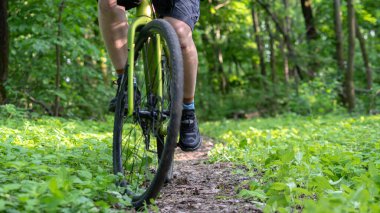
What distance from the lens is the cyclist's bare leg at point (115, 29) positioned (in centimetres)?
264

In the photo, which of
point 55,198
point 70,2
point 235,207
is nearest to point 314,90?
point 70,2

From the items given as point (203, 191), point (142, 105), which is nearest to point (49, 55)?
point (142, 105)

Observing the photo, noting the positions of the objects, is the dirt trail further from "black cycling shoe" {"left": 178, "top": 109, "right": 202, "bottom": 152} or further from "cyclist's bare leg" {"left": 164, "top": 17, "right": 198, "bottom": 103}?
"cyclist's bare leg" {"left": 164, "top": 17, "right": 198, "bottom": 103}

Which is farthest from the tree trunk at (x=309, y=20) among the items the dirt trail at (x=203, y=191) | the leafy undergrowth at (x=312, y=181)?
the dirt trail at (x=203, y=191)

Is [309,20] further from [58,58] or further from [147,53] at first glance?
[147,53]

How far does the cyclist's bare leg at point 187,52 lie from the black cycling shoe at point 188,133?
0.12 metres

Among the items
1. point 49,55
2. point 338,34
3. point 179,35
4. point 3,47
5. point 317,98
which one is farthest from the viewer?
point 338,34

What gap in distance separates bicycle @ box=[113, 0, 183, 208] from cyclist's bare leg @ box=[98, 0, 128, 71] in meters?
0.10

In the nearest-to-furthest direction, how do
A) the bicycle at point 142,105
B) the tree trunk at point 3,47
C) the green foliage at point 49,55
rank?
1. the bicycle at point 142,105
2. the tree trunk at point 3,47
3. the green foliage at point 49,55

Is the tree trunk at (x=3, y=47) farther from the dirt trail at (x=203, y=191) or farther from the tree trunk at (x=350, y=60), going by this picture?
the tree trunk at (x=350, y=60)

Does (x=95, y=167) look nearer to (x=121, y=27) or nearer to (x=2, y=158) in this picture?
(x=2, y=158)

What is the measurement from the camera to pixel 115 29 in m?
2.70

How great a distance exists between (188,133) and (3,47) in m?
5.03

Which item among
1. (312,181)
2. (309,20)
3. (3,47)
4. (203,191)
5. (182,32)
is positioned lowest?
(203,191)
